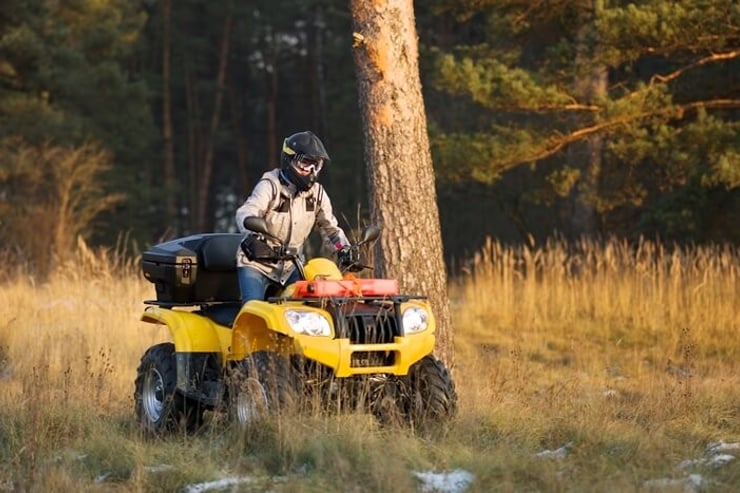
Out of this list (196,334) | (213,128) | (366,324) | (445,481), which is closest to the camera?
(445,481)

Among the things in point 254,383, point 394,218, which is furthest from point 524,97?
point 254,383

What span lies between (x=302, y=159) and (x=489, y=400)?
2355 millimetres

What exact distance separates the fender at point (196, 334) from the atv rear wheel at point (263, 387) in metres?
0.66

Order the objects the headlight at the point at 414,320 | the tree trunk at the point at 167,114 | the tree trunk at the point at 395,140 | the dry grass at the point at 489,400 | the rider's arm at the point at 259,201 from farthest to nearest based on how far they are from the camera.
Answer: the tree trunk at the point at 167,114
the tree trunk at the point at 395,140
the rider's arm at the point at 259,201
the headlight at the point at 414,320
the dry grass at the point at 489,400

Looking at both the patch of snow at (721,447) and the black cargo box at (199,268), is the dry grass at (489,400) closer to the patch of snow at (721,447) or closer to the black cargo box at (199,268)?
the patch of snow at (721,447)

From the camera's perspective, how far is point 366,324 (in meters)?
7.61

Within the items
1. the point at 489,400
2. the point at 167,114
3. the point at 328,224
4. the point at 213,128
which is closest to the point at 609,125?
the point at 489,400

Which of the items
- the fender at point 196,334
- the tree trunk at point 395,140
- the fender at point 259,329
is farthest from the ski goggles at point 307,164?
the tree trunk at point 395,140

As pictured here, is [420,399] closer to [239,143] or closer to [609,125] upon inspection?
[609,125]

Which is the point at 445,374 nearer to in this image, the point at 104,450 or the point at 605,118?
the point at 104,450

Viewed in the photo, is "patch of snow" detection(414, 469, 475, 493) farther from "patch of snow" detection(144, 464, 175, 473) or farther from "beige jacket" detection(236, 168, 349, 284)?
"beige jacket" detection(236, 168, 349, 284)

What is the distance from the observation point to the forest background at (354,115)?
695 inches

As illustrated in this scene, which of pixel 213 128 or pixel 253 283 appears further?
pixel 213 128

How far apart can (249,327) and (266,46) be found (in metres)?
42.0
